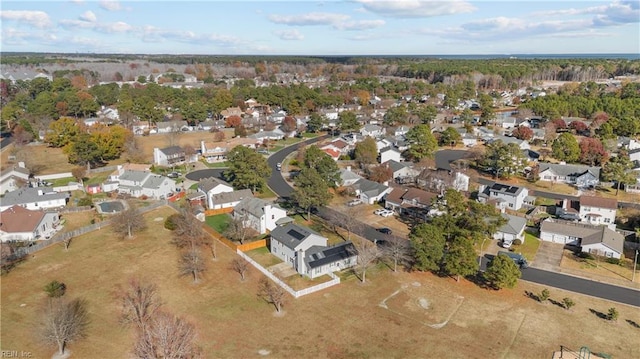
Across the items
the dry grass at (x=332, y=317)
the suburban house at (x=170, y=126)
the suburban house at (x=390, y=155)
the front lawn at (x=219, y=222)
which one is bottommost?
the dry grass at (x=332, y=317)

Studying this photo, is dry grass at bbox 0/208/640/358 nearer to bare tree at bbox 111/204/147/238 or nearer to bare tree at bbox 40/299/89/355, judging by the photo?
bare tree at bbox 40/299/89/355

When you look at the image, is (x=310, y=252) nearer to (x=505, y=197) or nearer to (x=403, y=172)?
(x=505, y=197)

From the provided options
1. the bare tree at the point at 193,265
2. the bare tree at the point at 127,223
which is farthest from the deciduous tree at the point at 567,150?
the bare tree at the point at 127,223

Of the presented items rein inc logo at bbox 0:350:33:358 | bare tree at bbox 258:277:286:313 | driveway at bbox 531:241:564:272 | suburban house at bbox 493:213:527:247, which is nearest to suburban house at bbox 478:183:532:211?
suburban house at bbox 493:213:527:247

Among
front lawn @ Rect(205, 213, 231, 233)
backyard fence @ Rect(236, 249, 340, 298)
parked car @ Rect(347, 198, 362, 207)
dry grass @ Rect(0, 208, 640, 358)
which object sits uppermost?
parked car @ Rect(347, 198, 362, 207)

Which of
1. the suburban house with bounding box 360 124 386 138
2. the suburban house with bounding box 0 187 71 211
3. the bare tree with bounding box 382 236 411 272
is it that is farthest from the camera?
the suburban house with bounding box 360 124 386 138

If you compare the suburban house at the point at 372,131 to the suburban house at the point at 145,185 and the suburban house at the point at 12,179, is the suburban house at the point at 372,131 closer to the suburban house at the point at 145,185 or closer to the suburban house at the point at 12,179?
the suburban house at the point at 145,185

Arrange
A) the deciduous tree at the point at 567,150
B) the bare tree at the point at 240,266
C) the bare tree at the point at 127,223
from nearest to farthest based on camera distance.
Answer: the bare tree at the point at 240,266 → the bare tree at the point at 127,223 → the deciduous tree at the point at 567,150
